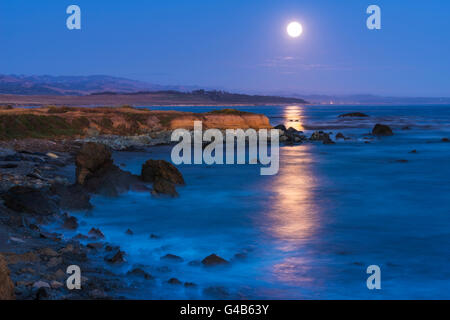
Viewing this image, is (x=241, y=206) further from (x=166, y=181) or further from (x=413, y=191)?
(x=413, y=191)

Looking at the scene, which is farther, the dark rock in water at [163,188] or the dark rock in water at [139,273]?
the dark rock in water at [163,188]

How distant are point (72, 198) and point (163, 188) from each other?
410 centimetres

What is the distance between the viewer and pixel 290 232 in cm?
1514

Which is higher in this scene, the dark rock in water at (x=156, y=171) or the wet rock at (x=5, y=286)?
the dark rock in water at (x=156, y=171)

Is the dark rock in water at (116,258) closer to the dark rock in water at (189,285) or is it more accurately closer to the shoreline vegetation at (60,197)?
the shoreline vegetation at (60,197)

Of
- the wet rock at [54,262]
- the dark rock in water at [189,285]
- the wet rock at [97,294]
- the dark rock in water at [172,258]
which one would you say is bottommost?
the dark rock in water at [189,285]

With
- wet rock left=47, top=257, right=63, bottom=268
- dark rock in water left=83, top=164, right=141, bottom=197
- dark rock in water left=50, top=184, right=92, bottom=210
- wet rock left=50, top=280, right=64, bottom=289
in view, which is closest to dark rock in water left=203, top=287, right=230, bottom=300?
wet rock left=50, top=280, right=64, bottom=289

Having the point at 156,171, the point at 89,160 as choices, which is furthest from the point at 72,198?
the point at 156,171

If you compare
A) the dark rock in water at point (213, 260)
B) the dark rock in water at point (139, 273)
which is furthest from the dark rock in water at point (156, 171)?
the dark rock in water at point (139, 273)

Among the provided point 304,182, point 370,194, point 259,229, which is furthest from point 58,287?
point 304,182

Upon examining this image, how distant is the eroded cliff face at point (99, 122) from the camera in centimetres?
3809

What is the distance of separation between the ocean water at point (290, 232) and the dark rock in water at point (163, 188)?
0.38 m

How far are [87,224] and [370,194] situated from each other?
13.0m

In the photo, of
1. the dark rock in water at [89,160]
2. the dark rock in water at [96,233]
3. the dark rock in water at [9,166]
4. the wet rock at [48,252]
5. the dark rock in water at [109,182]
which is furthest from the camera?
the dark rock in water at [9,166]
